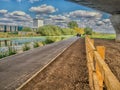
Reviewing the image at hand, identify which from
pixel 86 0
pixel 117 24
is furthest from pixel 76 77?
pixel 117 24

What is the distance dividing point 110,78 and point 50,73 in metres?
10.7

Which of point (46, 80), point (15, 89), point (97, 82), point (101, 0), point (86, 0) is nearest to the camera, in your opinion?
point (97, 82)

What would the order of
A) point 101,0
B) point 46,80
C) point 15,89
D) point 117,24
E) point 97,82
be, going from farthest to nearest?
point 117,24 → point 101,0 → point 46,80 → point 15,89 → point 97,82

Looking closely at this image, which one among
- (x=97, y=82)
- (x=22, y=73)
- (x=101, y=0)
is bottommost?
(x=22, y=73)

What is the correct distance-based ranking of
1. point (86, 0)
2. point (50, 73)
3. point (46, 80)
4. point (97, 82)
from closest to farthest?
point (97, 82) < point (46, 80) < point (50, 73) < point (86, 0)

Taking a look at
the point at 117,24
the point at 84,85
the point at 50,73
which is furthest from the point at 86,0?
the point at 84,85

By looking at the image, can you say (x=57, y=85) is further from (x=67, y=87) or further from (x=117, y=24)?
(x=117, y=24)

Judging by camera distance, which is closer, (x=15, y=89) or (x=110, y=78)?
(x=110, y=78)

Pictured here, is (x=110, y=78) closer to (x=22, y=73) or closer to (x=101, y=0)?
(x=22, y=73)

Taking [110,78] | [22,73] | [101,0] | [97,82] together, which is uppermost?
[101,0]

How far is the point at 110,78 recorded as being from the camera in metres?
3.19

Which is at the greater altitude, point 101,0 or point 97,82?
point 101,0

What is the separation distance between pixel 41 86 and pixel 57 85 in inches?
25.5

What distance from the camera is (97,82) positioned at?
18.8 ft
